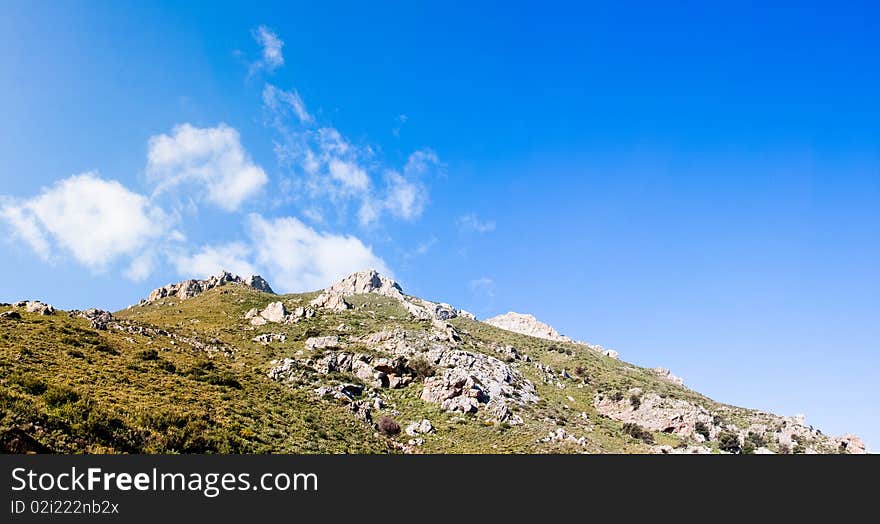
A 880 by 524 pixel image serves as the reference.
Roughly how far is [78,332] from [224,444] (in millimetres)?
33728

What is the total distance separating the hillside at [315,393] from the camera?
28.1 metres

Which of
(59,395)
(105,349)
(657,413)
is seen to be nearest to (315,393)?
(105,349)

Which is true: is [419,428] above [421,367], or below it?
below

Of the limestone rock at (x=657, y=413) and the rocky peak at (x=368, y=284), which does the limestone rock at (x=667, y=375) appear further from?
the rocky peak at (x=368, y=284)

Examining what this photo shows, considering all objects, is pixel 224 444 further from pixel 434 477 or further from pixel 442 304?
pixel 442 304

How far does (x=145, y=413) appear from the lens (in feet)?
95.3

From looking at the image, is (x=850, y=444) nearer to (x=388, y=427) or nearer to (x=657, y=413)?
(x=657, y=413)

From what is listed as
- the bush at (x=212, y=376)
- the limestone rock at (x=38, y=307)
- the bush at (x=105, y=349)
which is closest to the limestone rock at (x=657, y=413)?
the bush at (x=212, y=376)

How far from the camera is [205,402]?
37750 mm

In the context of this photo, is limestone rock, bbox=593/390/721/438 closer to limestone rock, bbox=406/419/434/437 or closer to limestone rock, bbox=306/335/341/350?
limestone rock, bbox=406/419/434/437

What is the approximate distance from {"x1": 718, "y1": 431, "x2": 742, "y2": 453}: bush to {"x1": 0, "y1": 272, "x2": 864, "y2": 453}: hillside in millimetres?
244

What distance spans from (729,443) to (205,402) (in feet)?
238

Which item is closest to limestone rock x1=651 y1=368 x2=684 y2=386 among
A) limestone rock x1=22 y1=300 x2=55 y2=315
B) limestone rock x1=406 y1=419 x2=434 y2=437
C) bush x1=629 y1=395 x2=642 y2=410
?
bush x1=629 y1=395 x2=642 y2=410

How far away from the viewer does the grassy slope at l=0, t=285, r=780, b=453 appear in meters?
25.5
